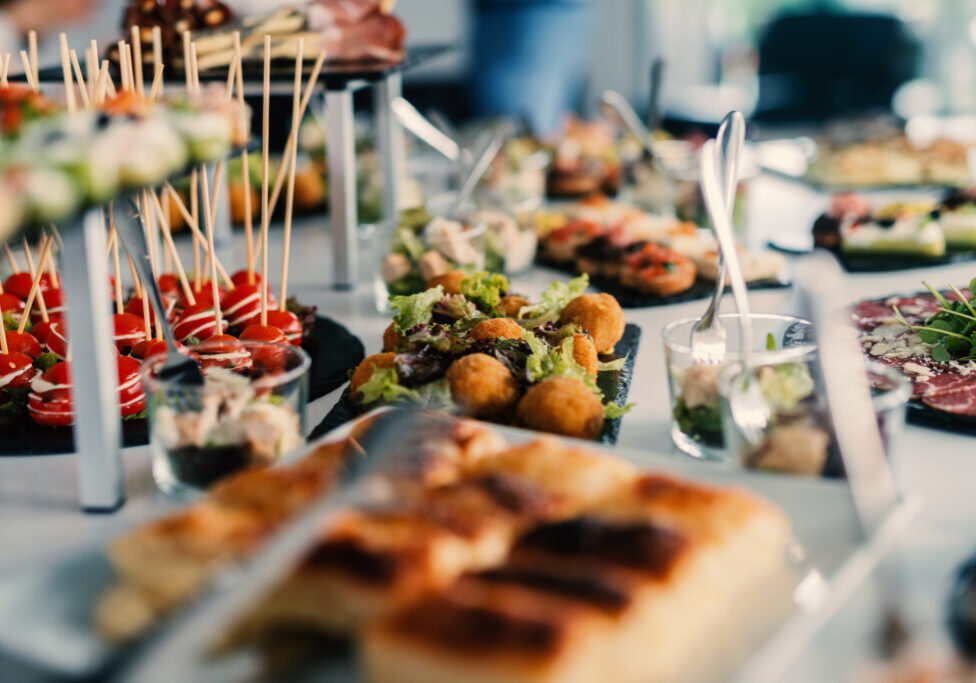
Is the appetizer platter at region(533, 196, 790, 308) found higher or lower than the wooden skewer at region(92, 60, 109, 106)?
lower

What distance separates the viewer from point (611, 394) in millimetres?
1630

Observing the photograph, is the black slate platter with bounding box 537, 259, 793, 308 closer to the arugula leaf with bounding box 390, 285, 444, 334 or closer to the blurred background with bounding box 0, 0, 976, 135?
the arugula leaf with bounding box 390, 285, 444, 334

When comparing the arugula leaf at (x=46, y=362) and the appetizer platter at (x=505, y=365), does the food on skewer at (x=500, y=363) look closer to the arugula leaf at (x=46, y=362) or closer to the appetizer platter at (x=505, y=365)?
the appetizer platter at (x=505, y=365)

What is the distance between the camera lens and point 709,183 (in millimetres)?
1318

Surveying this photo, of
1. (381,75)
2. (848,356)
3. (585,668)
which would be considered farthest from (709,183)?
(381,75)

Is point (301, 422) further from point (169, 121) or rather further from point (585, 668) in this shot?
point (585, 668)

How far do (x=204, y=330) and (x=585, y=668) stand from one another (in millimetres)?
1174

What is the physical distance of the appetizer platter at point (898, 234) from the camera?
2.48 metres

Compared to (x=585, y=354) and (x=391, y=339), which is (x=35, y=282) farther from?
(x=585, y=354)

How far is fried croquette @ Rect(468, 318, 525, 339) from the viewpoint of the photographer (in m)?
1.61

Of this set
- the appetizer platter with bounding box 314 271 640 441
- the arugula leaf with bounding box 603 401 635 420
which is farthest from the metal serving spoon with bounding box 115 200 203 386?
the arugula leaf with bounding box 603 401 635 420

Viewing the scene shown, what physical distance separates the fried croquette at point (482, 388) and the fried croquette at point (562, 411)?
5 cm

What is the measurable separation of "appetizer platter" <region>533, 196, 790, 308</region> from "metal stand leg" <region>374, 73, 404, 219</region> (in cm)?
42

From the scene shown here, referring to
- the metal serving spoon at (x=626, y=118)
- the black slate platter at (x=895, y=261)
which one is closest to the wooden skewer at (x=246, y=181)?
the metal serving spoon at (x=626, y=118)
